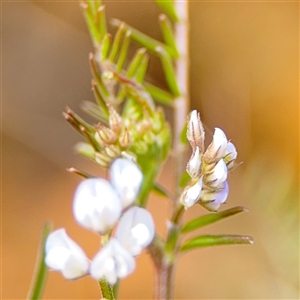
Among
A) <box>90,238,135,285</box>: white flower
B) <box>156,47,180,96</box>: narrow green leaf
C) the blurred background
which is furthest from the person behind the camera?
the blurred background

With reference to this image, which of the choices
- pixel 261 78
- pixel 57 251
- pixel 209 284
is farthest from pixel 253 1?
pixel 57 251

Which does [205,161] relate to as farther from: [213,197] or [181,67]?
[181,67]

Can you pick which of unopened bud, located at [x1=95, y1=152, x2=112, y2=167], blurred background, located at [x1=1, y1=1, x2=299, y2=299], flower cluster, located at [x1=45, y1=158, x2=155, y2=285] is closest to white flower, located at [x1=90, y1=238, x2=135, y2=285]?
flower cluster, located at [x1=45, y1=158, x2=155, y2=285]

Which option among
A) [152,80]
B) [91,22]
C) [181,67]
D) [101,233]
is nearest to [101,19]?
[91,22]

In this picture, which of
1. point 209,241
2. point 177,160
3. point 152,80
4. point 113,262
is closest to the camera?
point 113,262

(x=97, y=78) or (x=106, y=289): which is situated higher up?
(x=97, y=78)

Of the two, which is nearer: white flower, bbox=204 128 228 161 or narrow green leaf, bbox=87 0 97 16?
white flower, bbox=204 128 228 161

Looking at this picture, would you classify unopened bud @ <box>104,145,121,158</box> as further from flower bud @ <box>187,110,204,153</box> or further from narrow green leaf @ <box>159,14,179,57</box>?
narrow green leaf @ <box>159,14,179,57</box>
